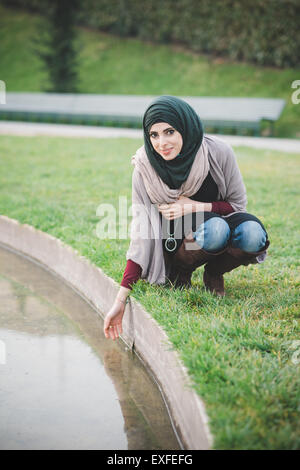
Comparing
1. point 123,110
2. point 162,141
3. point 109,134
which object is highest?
point 123,110

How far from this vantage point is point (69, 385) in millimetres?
2865

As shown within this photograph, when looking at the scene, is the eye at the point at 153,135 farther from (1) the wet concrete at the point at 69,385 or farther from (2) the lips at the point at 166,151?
(1) the wet concrete at the point at 69,385

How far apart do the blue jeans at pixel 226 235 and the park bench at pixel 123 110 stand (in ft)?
32.5

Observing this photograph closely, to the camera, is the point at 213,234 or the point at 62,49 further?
the point at 62,49

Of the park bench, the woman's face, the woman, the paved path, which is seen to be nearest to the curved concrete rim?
the woman

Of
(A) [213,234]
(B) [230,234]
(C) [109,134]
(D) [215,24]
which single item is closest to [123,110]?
(C) [109,134]

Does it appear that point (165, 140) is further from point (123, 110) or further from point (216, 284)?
point (123, 110)

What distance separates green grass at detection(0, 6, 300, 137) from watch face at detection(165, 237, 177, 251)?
10553 mm

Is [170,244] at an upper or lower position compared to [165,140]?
lower

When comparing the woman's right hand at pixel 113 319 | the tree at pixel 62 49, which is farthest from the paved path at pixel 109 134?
the woman's right hand at pixel 113 319

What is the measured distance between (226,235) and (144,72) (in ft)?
53.6
